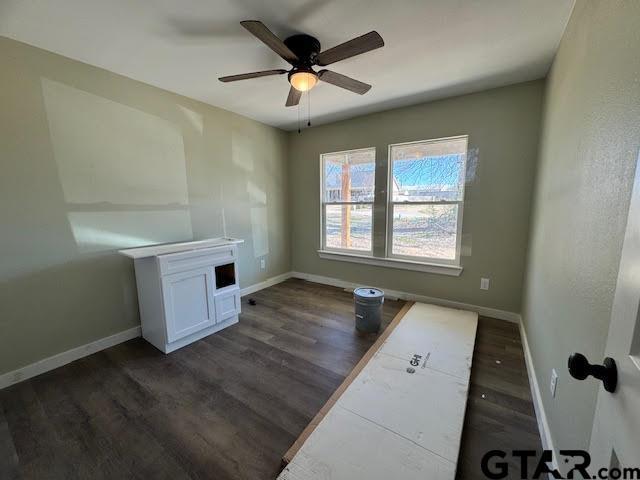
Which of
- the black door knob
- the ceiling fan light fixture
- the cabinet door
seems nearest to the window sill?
the cabinet door

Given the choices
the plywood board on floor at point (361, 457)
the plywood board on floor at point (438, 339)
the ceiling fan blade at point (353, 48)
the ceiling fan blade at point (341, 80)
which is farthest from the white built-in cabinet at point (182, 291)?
the ceiling fan blade at point (353, 48)

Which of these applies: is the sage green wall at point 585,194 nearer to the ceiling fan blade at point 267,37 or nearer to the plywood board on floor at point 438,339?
the plywood board on floor at point 438,339

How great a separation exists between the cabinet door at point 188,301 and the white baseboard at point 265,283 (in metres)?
1.13

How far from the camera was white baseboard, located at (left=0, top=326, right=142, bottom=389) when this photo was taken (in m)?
1.92

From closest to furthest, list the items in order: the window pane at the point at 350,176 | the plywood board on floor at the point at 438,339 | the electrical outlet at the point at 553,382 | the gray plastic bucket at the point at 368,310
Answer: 1. the electrical outlet at the point at 553,382
2. the plywood board on floor at the point at 438,339
3. the gray plastic bucket at the point at 368,310
4. the window pane at the point at 350,176

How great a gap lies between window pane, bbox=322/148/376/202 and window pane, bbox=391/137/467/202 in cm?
35

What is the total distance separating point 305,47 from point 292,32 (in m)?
0.12

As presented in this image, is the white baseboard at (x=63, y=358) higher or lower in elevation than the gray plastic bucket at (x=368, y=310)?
lower

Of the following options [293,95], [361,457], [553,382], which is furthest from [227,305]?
[553,382]

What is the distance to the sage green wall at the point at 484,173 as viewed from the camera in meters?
2.62

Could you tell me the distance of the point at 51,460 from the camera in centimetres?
137

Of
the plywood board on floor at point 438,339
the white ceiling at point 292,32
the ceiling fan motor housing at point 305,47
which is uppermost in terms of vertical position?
the white ceiling at point 292,32

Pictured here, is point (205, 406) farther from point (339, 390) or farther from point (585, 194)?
point (585, 194)

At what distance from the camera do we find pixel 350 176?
376cm
